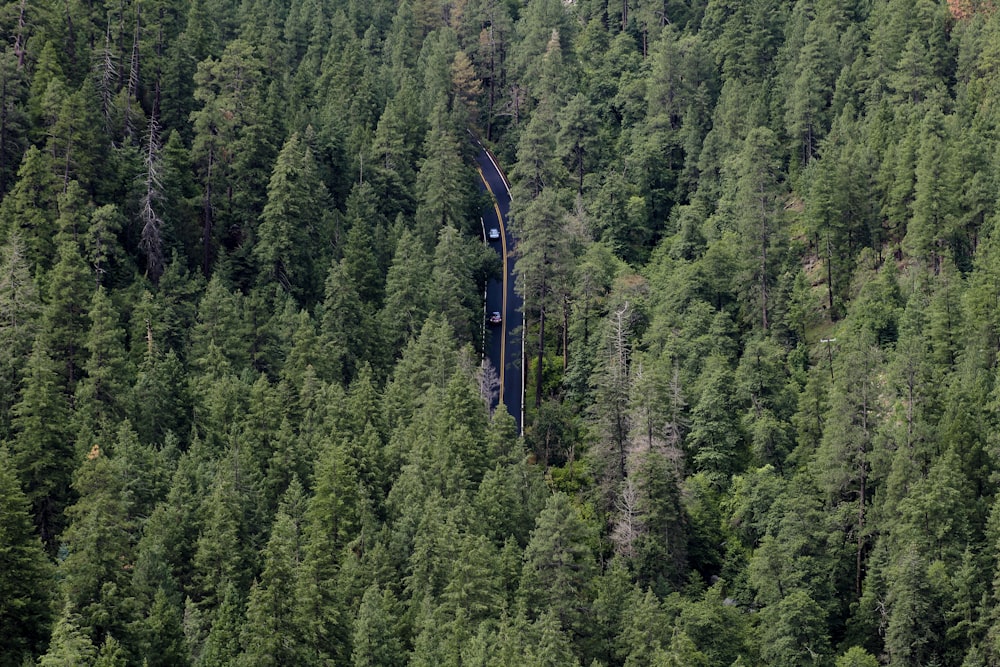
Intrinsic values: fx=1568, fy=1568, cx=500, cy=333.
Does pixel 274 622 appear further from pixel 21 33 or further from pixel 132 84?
pixel 21 33

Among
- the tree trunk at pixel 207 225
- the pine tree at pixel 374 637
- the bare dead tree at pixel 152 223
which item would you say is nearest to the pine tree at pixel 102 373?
the bare dead tree at pixel 152 223

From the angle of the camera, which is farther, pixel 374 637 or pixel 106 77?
pixel 106 77

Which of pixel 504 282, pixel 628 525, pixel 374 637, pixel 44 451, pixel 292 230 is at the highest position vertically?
pixel 292 230

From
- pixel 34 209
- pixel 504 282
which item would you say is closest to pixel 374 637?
pixel 34 209

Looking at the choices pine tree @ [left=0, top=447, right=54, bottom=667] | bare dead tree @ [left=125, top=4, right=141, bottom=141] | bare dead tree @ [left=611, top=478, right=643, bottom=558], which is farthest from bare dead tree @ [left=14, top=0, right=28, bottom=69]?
pine tree @ [left=0, top=447, right=54, bottom=667]

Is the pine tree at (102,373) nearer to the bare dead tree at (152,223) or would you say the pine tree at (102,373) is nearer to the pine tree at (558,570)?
the bare dead tree at (152,223)

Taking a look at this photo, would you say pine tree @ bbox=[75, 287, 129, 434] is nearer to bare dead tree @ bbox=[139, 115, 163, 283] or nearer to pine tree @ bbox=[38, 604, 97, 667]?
bare dead tree @ bbox=[139, 115, 163, 283]

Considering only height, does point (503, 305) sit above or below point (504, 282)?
below
